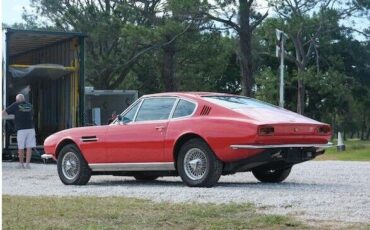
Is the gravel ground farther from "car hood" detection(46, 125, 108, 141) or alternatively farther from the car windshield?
the car windshield

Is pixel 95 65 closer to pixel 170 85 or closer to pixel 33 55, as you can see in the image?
pixel 170 85

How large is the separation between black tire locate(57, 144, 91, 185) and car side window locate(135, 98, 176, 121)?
1226 mm

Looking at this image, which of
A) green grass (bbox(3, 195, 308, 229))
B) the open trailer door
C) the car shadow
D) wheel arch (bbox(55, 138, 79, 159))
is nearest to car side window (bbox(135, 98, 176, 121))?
the car shadow

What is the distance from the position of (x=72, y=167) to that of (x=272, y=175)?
3.17m

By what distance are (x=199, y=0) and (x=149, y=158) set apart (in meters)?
20.7

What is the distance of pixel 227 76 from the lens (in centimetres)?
6244

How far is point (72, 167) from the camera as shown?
11.6 m

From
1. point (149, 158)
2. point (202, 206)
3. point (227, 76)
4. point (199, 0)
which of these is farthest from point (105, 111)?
point (227, 76)

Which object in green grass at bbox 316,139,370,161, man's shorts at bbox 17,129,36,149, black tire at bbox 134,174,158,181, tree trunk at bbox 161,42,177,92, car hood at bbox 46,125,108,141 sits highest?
tree trunk at bbox 161,42,177,92

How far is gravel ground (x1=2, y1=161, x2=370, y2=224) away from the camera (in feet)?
24.0

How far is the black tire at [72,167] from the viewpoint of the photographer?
11.4 meters

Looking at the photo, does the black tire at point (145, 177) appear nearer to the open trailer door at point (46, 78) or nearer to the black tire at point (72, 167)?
the black tire at point (72, 167)

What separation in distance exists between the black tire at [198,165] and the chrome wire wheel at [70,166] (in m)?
2.04

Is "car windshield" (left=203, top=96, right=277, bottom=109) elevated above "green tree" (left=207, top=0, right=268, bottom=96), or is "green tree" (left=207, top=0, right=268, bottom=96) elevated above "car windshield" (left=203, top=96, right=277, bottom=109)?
"green tree" (left=207, top=0, right=268, bottom=96)
